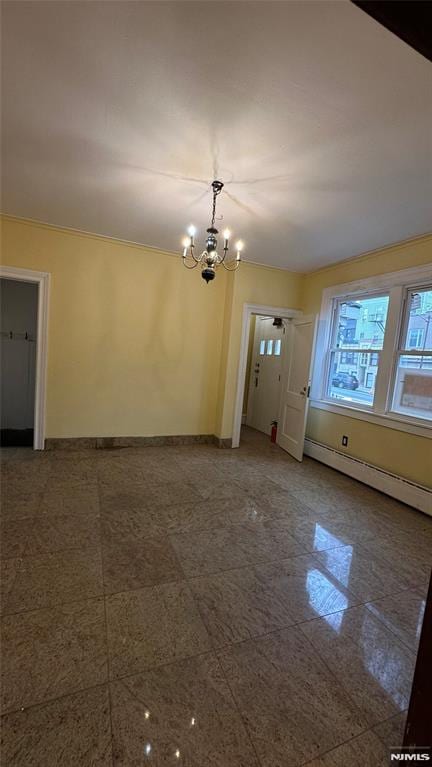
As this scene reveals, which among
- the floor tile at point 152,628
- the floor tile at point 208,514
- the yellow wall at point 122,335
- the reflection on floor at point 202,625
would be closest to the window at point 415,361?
the reflection on floor at point 202,625

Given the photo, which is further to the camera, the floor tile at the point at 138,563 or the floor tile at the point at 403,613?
the floor tile at the point at 138,563

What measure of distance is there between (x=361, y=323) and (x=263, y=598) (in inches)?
126

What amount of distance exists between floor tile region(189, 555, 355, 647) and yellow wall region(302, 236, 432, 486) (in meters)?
1.66

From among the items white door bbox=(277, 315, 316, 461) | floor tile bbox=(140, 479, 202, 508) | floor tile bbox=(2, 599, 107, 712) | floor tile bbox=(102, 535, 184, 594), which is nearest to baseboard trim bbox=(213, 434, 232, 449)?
white door bbox=(277, 315, 316, 461)

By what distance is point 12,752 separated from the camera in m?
1.03

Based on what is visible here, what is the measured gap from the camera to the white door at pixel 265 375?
17.8ft

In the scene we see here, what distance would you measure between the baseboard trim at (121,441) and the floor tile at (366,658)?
3024 millimetres

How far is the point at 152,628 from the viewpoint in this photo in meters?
1.53

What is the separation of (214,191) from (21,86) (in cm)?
131

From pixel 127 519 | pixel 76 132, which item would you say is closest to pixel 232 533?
pixel 127 519

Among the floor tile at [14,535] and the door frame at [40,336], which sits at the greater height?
the door frame at [40,336]

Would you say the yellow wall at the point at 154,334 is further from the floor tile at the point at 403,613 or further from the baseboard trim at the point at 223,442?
the floor tile at the point at 403,613

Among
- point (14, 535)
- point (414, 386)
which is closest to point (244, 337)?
point (414, 386)

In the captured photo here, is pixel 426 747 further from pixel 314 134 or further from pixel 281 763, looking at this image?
pixel 314 134
